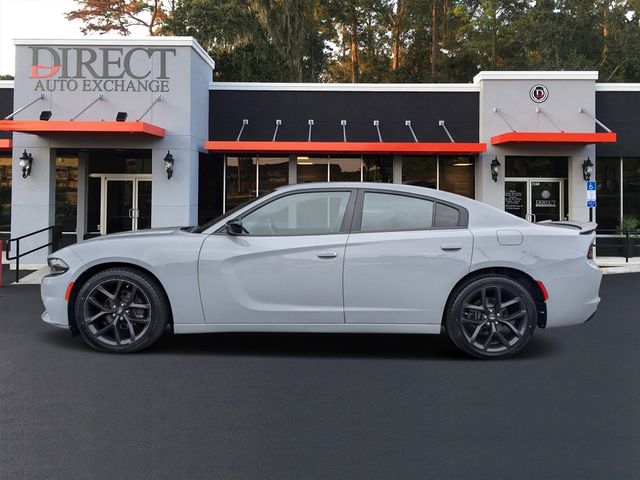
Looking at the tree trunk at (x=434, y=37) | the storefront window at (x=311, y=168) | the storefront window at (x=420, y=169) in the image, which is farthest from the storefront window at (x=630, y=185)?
the tree trunk at (x=434, y=37)

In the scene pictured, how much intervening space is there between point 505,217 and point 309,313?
6.93ft

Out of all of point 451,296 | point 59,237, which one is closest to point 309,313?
point 451,296

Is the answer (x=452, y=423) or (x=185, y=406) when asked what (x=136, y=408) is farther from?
(x=452, y=423)

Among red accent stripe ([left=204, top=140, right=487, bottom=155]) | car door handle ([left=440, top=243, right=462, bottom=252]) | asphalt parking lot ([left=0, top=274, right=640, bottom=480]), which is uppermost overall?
red accent stripe ([left=204, top=140, right=487, bottom=155])

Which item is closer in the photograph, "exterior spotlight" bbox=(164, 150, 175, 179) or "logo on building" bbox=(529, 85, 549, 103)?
"exterior spotlight" bbox=(164, 150, 175, 179)

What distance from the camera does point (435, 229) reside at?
21.2 ft

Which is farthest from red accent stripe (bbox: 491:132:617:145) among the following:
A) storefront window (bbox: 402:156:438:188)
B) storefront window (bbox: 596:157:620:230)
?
storefront window (bbox: 596:157:620:230)

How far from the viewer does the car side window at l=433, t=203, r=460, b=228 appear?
Answer: 21.3ft

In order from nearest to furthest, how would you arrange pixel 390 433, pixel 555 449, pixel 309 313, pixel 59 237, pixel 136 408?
pixel 555 449 < pixel 390 433 < pixel 136 408 < pixel 309 313 < pixel 59 237

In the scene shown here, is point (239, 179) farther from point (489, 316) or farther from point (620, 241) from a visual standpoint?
point (489, 316)

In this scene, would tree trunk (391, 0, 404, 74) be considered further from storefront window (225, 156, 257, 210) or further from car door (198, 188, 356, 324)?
car door (198, 188, 356, 324)

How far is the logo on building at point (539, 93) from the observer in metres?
19.4

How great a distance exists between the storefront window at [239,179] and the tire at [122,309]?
44.3ft

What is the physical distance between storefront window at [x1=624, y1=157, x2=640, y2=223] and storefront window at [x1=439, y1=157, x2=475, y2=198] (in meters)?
4.87
